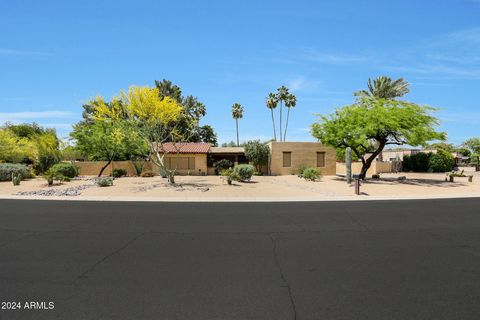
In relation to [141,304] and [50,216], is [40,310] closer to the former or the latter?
[141,304]

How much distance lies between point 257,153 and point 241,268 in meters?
35.7

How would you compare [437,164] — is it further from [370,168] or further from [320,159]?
[320,159]

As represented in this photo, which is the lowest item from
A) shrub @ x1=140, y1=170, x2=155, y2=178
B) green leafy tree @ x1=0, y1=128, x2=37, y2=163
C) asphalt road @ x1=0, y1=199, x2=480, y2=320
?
asphalt road @ x1=0, y1=199, x2=480, y2=320

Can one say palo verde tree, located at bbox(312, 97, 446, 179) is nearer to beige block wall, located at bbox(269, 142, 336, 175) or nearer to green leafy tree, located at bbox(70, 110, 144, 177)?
beige block wall, located at bbox(269, 142, 336, 175)

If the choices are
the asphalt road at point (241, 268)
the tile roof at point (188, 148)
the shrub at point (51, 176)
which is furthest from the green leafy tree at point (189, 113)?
the asphalt road at point (241, 268)

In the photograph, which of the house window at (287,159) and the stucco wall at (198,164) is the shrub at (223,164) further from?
the house window at (287,159)

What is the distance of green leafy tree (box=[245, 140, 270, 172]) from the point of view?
42.2 meters

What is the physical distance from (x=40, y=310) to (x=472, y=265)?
7.26 m

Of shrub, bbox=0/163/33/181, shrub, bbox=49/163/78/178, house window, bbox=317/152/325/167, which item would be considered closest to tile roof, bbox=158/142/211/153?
shrub, bbox=49/163/78/178

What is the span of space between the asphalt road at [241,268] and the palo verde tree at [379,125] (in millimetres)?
18717

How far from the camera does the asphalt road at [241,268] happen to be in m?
4.73

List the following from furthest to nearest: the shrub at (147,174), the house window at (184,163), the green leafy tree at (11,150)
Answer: the house window at (184,163)
the green leafy tree at (11,150)
the shrub at (147,174)

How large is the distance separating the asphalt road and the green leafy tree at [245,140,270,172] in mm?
29915

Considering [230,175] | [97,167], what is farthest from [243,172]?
[97,167]
